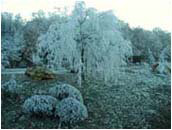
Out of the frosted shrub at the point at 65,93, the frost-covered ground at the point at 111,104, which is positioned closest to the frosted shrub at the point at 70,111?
the frost-covered ground at the point at 111,104

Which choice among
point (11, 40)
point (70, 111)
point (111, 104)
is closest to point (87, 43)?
point (111, 104)

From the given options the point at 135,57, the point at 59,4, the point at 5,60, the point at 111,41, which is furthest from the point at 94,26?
the point at 135,57

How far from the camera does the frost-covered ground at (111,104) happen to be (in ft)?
11.4

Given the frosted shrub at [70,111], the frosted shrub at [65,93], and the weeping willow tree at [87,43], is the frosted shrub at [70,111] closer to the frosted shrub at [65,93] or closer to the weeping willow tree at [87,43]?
the frosted shrub at [65,93]

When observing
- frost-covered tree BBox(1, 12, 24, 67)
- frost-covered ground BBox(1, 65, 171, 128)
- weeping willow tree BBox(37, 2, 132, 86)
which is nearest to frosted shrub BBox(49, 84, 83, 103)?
frost-covered ground BBox(1, 65, 171, 128)

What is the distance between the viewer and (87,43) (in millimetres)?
4848

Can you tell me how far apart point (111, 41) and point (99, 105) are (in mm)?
1258

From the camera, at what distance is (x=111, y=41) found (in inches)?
189

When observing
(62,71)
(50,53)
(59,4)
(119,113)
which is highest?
(59,4)

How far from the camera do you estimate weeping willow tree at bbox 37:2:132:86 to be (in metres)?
4.71

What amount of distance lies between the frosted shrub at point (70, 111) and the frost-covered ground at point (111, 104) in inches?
3.0

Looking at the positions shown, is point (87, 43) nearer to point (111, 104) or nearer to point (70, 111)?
point (111, 104)

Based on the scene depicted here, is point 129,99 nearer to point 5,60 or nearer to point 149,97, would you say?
point 149,97

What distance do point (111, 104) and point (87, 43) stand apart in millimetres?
1220
